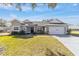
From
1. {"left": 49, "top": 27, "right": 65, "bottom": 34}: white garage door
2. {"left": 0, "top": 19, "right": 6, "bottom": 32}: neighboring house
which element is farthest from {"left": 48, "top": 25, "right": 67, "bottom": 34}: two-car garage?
{"left": 0, "top": 19, "right": 6, "bottom": 32}: neighboring house

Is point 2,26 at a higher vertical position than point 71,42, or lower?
higher

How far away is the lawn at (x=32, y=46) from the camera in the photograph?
2.83 meters

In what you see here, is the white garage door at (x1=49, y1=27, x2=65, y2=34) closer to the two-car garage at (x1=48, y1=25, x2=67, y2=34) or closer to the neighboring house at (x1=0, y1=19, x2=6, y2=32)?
the two-car garage at (x1=48, y1=25, x2=67, y2=34)

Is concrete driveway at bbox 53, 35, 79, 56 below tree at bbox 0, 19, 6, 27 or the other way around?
below

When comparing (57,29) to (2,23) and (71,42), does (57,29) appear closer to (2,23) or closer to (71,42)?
(71,42)

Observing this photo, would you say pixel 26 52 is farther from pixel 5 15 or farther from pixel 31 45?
pixel 5 15

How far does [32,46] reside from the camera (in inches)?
112

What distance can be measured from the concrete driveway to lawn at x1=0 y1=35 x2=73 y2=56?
42mm

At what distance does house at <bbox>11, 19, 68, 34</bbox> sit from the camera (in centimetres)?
286

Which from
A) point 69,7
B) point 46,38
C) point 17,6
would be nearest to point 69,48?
point 46,38

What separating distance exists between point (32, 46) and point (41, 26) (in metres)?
0.26

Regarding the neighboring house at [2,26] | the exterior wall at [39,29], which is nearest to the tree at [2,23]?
the neighboring house at [2,26]

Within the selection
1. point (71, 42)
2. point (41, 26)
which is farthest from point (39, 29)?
point (71, 42)

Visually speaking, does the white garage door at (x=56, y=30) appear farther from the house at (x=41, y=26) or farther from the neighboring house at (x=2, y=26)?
the neighboring house at (x=2, y=26)
